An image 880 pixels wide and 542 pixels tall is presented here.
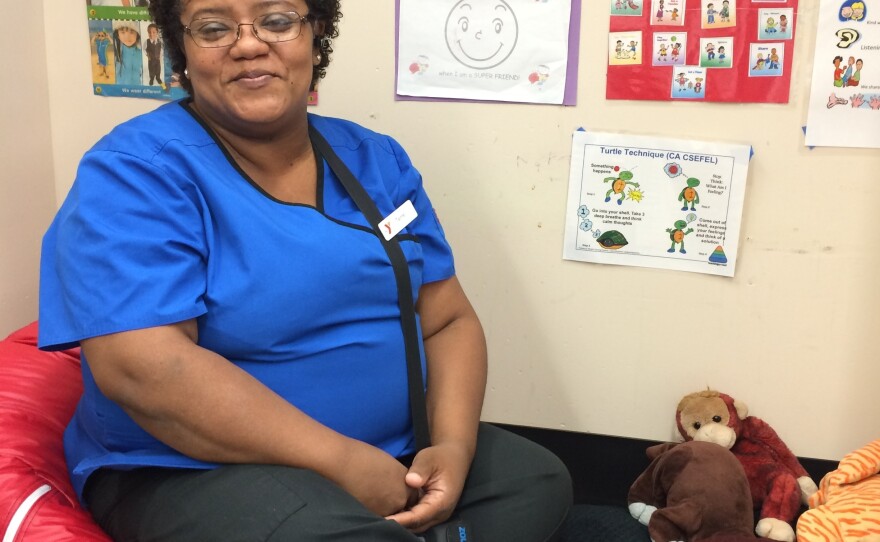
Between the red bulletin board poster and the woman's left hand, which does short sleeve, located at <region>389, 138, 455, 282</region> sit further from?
the red bulletin board poster

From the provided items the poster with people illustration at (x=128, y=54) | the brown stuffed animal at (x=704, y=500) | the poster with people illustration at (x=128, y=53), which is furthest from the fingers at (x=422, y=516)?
the poster with people illustration at (x=128, y=53)

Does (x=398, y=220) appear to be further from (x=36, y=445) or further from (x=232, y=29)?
(x=36, y=445)

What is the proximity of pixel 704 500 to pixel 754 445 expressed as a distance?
8.4 inches

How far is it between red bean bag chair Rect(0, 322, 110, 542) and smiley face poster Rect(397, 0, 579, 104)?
89 centimetres

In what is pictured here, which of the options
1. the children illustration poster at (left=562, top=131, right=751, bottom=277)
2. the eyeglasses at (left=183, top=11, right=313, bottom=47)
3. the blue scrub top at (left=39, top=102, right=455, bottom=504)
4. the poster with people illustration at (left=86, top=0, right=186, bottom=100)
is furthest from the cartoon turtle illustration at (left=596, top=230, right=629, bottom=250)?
the poster with people illustration at (left=86, top=0, right=186, bottom=100)

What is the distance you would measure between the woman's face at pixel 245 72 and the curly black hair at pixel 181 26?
28mm

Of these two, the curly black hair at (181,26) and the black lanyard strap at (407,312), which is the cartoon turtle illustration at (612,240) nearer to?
the black lanyard strap at (407,312)

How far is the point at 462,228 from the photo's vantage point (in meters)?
1.68

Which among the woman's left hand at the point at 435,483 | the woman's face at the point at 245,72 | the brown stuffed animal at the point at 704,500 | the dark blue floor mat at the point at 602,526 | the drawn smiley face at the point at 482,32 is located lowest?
the dark blue floor mat at the point at 602,526

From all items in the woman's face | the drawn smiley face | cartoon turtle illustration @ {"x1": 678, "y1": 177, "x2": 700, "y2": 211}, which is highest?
the drawn smiley face

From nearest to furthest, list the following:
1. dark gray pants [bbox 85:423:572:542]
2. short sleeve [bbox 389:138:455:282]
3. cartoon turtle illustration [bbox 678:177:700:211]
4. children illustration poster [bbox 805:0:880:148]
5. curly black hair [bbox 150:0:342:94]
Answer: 1. dark gray pants [bbox 85:423:572:542]
2. curly black hair [bbox 150:0:342:94]
3. short sleeve [bbox 389:138:455:282]
4. children illustration poster [bbox 805:0:880:148]
5. cartoon turtle illustration [bbox 678:177:700:211]

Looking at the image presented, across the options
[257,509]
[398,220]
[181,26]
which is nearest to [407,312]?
[398,220]

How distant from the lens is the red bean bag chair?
3.46 feet

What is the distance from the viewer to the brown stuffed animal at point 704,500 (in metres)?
1.47
